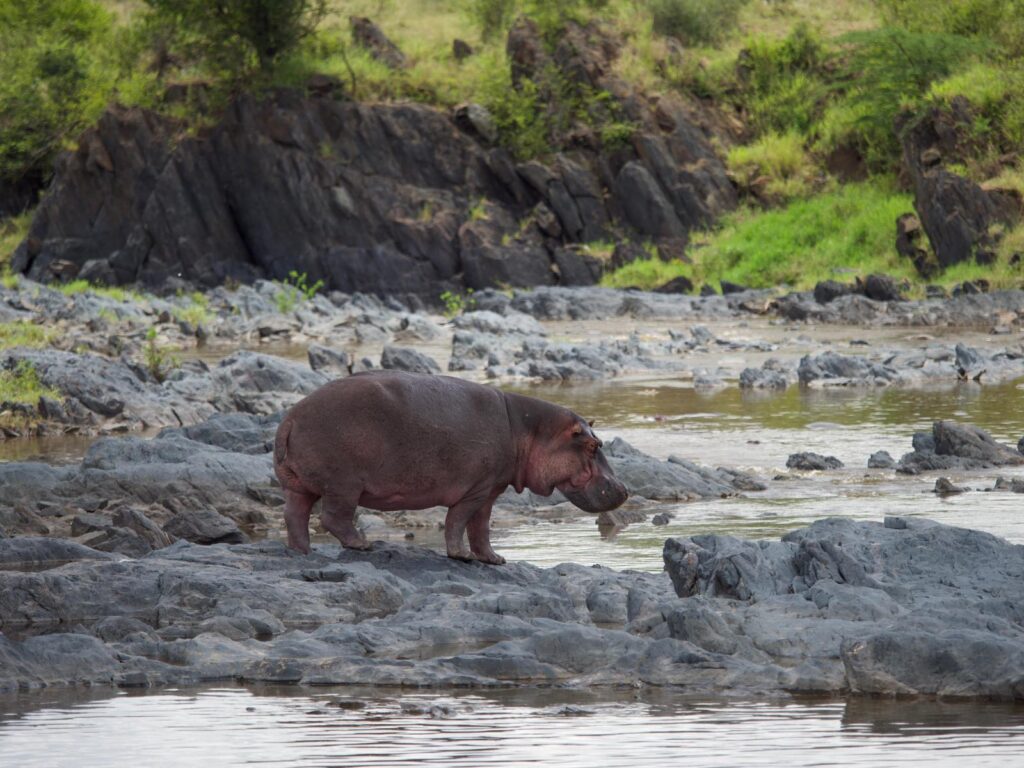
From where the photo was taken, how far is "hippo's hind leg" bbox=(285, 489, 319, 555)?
9000 mm

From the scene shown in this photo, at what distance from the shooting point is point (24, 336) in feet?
87.1

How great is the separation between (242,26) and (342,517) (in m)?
41.6

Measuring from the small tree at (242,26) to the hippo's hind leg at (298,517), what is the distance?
40.7m

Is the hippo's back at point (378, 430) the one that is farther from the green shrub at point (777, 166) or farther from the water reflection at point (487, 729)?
the green shrub at point (777, 166)

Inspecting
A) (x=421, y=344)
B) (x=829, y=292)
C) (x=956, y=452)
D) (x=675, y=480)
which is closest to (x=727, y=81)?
(x=829, y=292)

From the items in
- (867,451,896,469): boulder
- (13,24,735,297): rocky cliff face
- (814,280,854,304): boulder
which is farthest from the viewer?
(13,24,735,297): rocky cliff face

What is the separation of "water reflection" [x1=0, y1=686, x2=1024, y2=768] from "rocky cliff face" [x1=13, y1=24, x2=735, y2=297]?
38.1 metres

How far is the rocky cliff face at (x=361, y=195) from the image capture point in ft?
148

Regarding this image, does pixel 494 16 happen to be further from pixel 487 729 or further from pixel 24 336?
pixel 487 729

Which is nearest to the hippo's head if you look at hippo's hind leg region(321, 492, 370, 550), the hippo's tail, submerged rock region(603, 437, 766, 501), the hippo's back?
the hippo's back

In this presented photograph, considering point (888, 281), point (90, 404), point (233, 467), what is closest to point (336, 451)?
point (233, 467)

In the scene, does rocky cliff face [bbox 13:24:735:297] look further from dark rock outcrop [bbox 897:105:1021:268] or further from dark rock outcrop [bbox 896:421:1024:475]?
dark rock outcrop [bbox 896:421:1024:475]

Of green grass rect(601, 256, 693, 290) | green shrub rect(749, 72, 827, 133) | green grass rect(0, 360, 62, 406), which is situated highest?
green shrub rect(749, 72, 827, 133)

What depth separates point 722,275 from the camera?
42125 millimetres
